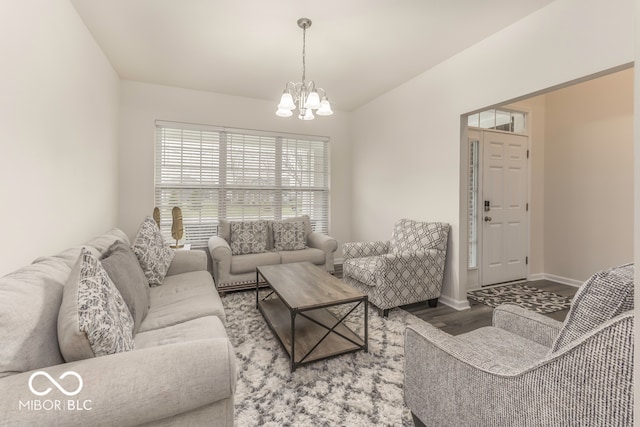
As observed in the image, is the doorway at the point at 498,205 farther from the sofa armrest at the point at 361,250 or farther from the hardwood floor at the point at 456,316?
the sofa armrest at the point at 361,250

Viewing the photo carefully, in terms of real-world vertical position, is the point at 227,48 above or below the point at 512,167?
above

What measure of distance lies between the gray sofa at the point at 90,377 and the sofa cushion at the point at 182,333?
1.54 ft

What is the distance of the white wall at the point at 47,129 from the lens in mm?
1445

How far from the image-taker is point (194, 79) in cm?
357

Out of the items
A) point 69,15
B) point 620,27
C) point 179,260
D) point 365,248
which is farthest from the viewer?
point 365,248

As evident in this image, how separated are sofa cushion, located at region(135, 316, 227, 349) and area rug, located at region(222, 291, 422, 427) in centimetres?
45

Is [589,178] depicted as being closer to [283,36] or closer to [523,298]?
[523,298]

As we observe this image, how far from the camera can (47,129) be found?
179cm

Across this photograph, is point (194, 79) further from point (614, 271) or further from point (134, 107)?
point (614, 271)

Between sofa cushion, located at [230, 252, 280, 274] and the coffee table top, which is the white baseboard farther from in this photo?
sofa cushion, located at [230, 252, 280, 274]

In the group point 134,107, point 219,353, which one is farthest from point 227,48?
point 219,353

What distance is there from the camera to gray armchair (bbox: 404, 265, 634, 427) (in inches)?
29.1

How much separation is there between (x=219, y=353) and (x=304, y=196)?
3763 mm

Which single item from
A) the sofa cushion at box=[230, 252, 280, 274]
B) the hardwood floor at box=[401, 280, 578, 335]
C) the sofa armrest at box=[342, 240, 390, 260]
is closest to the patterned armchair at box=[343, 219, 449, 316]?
the sofa armrest at box=[342, 240, 390, 260]
